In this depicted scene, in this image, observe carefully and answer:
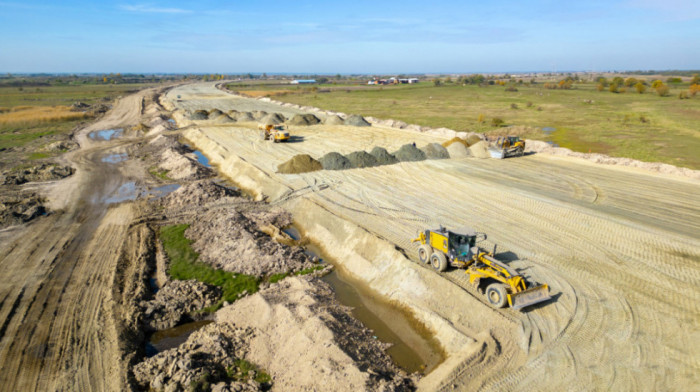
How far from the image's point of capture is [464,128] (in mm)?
38250

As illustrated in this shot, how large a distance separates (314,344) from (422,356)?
2.83 meters

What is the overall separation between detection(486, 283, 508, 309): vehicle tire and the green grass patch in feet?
23.8

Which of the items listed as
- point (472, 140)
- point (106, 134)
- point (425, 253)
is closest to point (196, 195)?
point (425, 253)

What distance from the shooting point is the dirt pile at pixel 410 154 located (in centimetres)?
2503

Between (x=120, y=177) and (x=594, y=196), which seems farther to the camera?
(x=120, y=177)

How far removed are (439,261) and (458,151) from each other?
16799 mm

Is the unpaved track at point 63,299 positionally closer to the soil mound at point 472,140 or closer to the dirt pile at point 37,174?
the dirt pile at point 37,174

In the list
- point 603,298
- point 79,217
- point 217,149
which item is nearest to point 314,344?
point 603,298

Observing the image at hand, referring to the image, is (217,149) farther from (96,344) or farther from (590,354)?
(590,354)

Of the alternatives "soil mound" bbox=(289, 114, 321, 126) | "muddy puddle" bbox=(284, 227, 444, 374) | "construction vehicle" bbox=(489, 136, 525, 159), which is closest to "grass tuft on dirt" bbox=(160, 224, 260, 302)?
"muddy puddle" bbox=(284, 227, 444, 374)

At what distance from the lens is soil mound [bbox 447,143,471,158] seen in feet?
86.2

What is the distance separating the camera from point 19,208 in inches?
692

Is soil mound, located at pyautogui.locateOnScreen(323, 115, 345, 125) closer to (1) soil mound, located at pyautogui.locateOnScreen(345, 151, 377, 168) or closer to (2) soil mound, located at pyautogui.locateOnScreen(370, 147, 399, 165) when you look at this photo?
(2) soil mound, located at pyautogui.locateOnScreen(370, 147, 399, 165)

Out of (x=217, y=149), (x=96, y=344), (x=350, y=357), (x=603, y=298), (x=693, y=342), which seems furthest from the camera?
(x=217, y=149)
